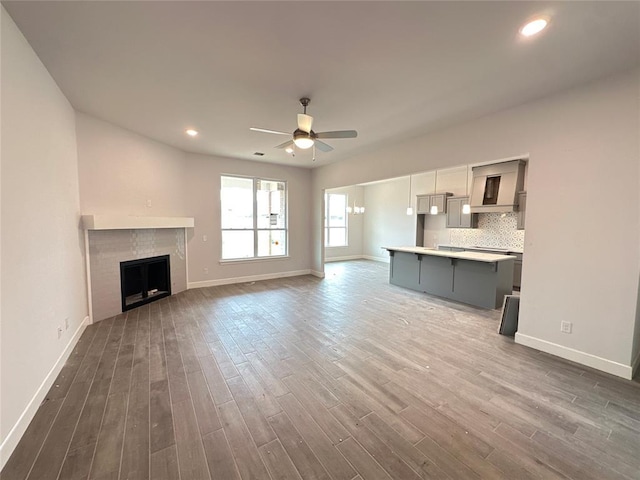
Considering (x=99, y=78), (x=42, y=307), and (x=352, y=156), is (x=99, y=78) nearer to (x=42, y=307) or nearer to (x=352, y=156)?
(x=42, y=307)

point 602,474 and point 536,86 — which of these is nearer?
point 602,474

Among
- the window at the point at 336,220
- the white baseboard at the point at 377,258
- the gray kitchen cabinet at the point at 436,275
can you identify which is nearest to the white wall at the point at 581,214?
the gray kitchen cabinet at the point at 436,275

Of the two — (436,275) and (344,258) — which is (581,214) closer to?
(436,275)

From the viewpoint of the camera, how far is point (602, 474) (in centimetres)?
154

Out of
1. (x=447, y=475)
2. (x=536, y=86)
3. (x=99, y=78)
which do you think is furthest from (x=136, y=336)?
(x=536, y=86)

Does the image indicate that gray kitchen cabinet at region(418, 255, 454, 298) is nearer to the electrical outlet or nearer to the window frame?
the electrical outlet

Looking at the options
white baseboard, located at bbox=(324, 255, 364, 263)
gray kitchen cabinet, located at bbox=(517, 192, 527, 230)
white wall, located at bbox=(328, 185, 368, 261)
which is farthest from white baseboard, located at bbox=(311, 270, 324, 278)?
gray kitchen cabinet, located at bbox=(517, 192, 527, 230)

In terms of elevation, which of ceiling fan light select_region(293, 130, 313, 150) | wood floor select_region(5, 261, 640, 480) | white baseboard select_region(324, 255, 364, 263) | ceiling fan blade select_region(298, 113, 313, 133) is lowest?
wood floor select_region(5, 261, 640, 480)

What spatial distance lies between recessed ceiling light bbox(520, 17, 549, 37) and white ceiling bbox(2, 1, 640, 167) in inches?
1.8

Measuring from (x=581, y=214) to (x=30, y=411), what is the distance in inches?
202

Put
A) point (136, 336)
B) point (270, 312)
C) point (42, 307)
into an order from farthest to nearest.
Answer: point (270, 312), point (136, 336), point (42, 307)

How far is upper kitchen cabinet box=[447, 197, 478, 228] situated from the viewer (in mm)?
6762

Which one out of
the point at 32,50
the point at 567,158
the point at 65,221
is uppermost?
the point at 32,50

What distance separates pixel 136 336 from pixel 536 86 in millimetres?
5364
